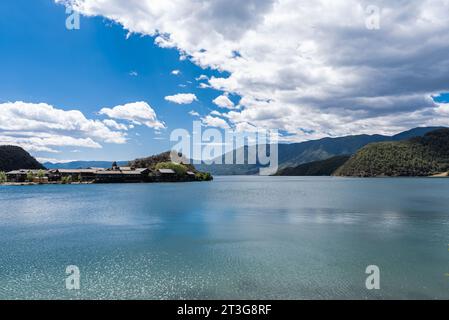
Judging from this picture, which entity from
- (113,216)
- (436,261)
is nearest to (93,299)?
(436,261)

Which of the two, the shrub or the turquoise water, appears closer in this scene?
the turquoise water

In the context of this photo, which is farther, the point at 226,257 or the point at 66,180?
the point at 66,180

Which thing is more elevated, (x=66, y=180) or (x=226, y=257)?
(x=66, y=180)

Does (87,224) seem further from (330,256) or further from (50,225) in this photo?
(330,256)

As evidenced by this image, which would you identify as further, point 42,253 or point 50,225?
point 50,225

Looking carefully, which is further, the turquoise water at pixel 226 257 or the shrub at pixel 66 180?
the shrub at pixel 66 180

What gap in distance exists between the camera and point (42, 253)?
28.9 m

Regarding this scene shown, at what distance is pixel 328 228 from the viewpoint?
134 ft

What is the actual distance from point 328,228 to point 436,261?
15785mm
